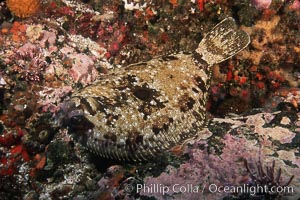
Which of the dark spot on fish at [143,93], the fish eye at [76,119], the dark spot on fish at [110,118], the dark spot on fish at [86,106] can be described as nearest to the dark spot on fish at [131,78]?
the dark spot on fish at [143,93]

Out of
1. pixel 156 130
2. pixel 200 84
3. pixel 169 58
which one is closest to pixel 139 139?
pixel 156 130

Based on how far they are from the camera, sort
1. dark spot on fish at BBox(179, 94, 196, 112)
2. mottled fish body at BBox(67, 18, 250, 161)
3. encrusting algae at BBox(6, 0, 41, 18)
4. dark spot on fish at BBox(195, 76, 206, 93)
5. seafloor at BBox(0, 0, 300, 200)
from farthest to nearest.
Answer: encrusting algae at BBox(6, 0, 41, 18)
dark spot on fish at BBox(195, 76, 206, 93)
dark spot on fish at BBox(179, 94, 196, 112)
mottled fish body at BBox(67, 18, 250, 161)
seafloor at BBox(0, 0, 300, 200)

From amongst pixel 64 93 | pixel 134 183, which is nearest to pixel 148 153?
pixel 134 183

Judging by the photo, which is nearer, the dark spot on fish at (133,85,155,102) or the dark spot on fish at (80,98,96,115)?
the dark spot on fish at (80,98,96,115)

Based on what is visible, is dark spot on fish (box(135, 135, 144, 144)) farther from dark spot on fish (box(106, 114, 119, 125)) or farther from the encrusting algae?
the encrusting algae

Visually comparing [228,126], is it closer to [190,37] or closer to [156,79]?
[156,79]

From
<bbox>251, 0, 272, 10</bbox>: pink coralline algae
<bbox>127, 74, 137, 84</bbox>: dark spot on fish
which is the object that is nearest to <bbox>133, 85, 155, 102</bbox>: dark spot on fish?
<bbox>127, 74, 137, 84</bbox>: dark spot on fish
